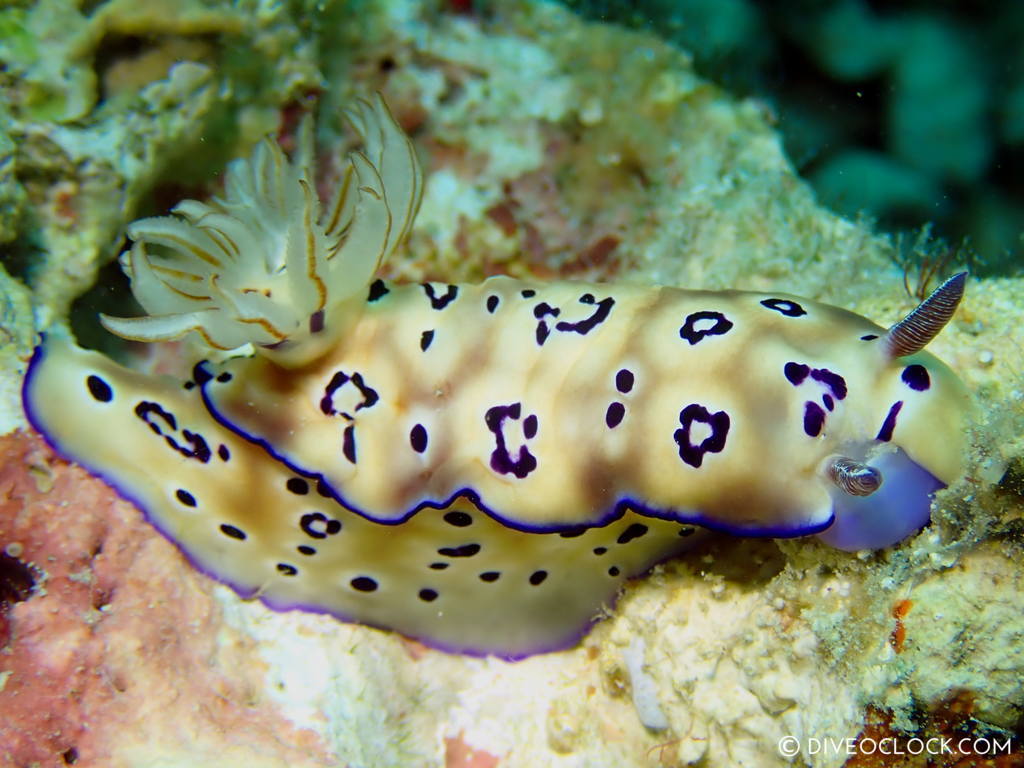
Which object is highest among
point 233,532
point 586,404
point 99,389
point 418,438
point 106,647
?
point 586,404

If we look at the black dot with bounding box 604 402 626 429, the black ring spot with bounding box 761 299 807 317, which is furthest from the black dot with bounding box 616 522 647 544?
the black ring spot with bounding box 761 299 807 317

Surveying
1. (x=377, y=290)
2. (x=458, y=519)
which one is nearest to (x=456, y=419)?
(x=458, y=519)

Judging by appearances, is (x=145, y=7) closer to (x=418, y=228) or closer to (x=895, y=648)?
(x=418, y=228)

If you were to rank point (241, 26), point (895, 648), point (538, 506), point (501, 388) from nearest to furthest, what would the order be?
1. point (895, 648)
2. point (538, 506)
3. point (501, 388)
4. point (241, 26)

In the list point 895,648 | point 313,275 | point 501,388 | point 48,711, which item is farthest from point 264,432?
point 895,648

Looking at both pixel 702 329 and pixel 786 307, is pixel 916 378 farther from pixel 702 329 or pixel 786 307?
pixel 702 329
